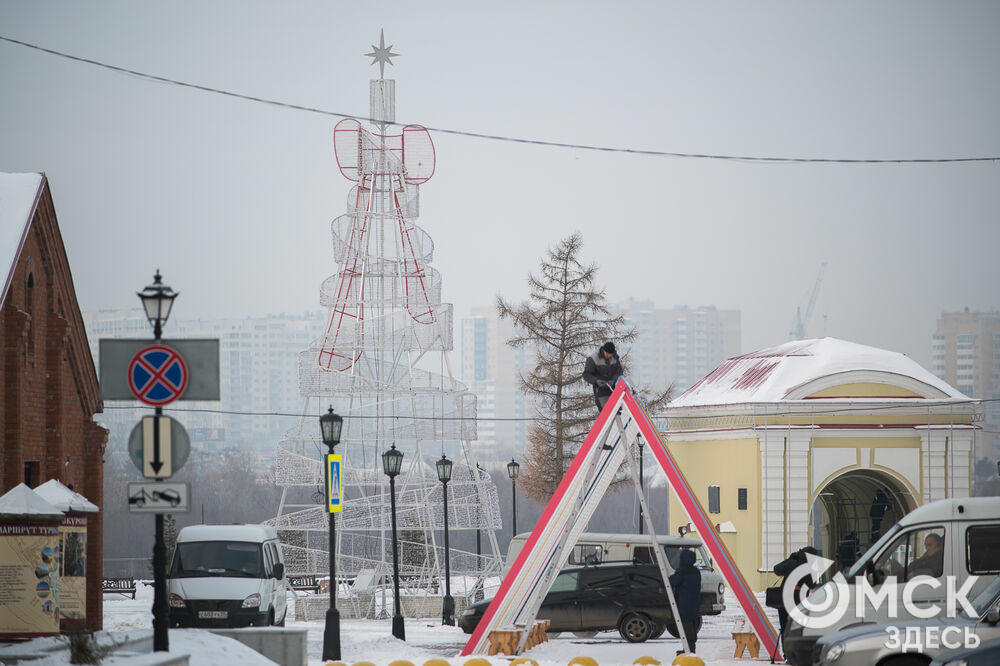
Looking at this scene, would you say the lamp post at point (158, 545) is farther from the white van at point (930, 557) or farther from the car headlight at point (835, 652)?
the white van at point (930, 557)

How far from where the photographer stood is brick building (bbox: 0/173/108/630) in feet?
63.4

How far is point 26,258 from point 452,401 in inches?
725

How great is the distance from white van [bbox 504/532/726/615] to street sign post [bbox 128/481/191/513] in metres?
14.6

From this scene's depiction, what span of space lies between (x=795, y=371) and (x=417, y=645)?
20.2 metres

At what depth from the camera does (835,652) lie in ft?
41.2

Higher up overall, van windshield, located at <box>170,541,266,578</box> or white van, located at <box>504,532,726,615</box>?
van windshield, located at <box>170,541,266,578</box>

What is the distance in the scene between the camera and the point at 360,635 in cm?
2683

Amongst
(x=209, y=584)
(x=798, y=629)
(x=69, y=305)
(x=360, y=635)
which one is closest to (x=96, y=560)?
(x=209, y=584)

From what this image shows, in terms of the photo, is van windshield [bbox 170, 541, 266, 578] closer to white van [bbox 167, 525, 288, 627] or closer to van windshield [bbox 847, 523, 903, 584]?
white van [bbox 167, 525, 288, 627]

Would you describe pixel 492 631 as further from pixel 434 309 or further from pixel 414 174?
pixel 414 174

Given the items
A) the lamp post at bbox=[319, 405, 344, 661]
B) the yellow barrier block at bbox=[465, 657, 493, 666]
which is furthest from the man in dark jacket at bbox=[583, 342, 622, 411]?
the yellow barrier block at bbox=[465, 657, 493, 666]

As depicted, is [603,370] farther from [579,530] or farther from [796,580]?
[796,580]

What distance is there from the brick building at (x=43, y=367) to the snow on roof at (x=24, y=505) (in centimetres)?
364

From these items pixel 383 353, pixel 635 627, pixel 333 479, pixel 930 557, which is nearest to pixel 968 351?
pixel 383 353
